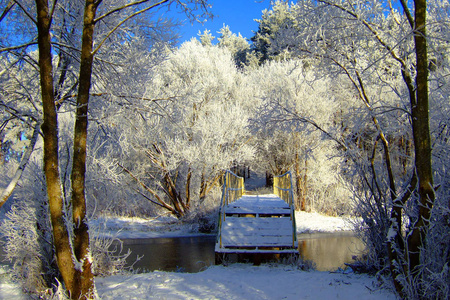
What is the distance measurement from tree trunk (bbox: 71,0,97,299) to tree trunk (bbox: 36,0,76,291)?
0.14 m

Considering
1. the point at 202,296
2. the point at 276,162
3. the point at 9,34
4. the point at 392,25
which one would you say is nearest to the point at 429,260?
the point at 202,296

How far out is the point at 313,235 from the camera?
49.9 ft

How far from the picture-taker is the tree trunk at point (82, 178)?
407cm

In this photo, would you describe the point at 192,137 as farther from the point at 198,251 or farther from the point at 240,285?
the point at 240,285

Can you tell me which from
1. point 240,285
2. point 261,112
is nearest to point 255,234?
point 240,285

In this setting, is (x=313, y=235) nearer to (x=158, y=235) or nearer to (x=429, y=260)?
(x=158, y=235)

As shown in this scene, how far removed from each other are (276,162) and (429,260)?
1844cm

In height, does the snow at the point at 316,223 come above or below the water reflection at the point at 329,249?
above

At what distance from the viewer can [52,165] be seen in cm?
397

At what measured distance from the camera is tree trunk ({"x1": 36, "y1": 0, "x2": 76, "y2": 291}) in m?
3.93

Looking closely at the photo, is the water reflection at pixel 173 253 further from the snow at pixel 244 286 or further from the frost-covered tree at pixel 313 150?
the frost-covered tree at pixel 313 150

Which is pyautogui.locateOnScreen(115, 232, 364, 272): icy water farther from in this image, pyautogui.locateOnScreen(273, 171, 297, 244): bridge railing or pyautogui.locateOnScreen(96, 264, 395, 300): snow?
pyautogui.locateOnScreen(96, 264, 395, 300): snow

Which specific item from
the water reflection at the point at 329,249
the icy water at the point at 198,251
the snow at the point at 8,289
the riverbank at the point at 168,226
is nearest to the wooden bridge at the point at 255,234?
the icy water at the point at 198,251

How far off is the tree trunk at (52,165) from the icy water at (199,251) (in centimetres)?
451
